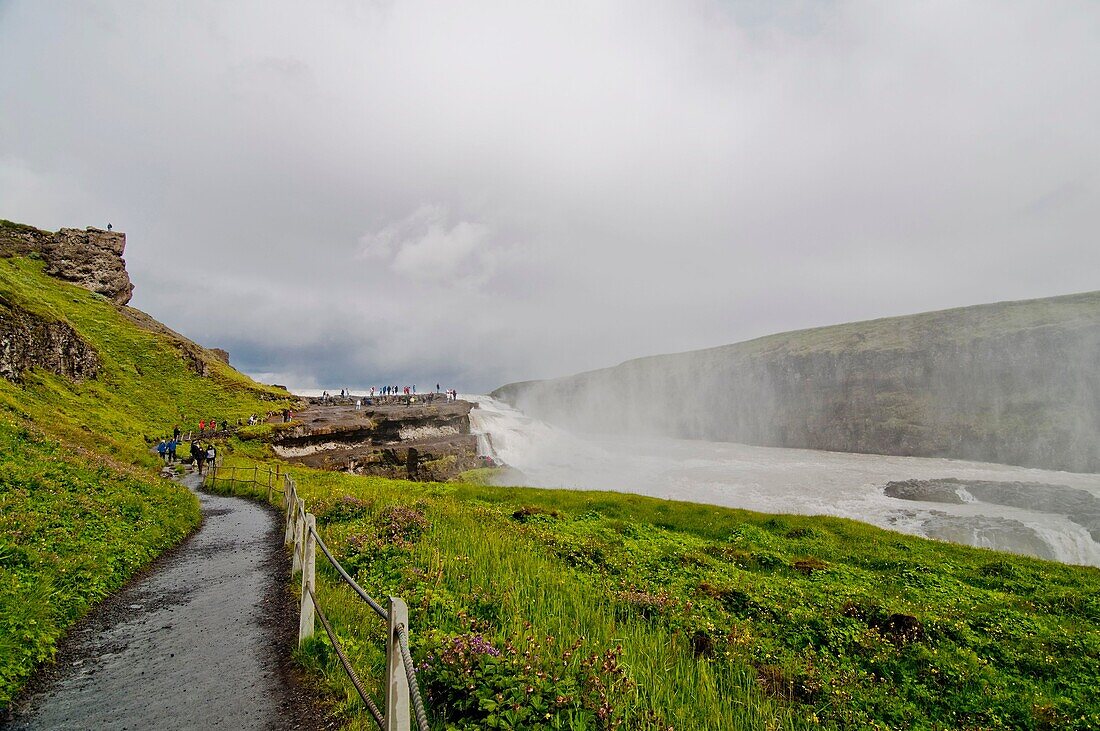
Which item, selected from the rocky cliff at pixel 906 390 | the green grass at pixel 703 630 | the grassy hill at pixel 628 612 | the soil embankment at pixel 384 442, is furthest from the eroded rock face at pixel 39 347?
the rocky cliff at pixel 906 390

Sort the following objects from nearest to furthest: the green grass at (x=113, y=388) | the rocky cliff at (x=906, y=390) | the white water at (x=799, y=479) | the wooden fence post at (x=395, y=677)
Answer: the wooden fence post at (x=395, y=677) < the green grass at (x=113, y=388) < the white water at (x=799, y=479) < the rocky cliff at (x=906, y=390)

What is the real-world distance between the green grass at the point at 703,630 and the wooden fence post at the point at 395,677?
4.02ft

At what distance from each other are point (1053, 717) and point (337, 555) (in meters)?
14.5

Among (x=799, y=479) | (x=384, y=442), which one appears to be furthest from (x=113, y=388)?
(x=799, y=479)

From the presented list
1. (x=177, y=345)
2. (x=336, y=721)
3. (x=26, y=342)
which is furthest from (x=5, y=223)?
(x=336, y=721)

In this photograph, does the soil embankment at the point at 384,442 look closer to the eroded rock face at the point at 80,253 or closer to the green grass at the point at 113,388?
the green grass at the point at 113,388

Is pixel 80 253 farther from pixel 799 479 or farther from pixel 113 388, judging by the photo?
pixel 799 479

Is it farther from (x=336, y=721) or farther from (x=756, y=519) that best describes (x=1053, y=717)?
(x=756, y=519)

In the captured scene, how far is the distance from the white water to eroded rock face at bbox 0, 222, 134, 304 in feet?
216

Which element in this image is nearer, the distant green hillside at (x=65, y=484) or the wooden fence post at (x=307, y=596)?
the wooden fence post at (x=307, y=596)

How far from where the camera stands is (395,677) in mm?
3943

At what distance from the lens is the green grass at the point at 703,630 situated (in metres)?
5.57

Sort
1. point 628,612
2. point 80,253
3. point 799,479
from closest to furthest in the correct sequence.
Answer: point 628,612 → point 799,479 → point 80,253

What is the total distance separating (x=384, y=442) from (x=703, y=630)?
2190 inches
